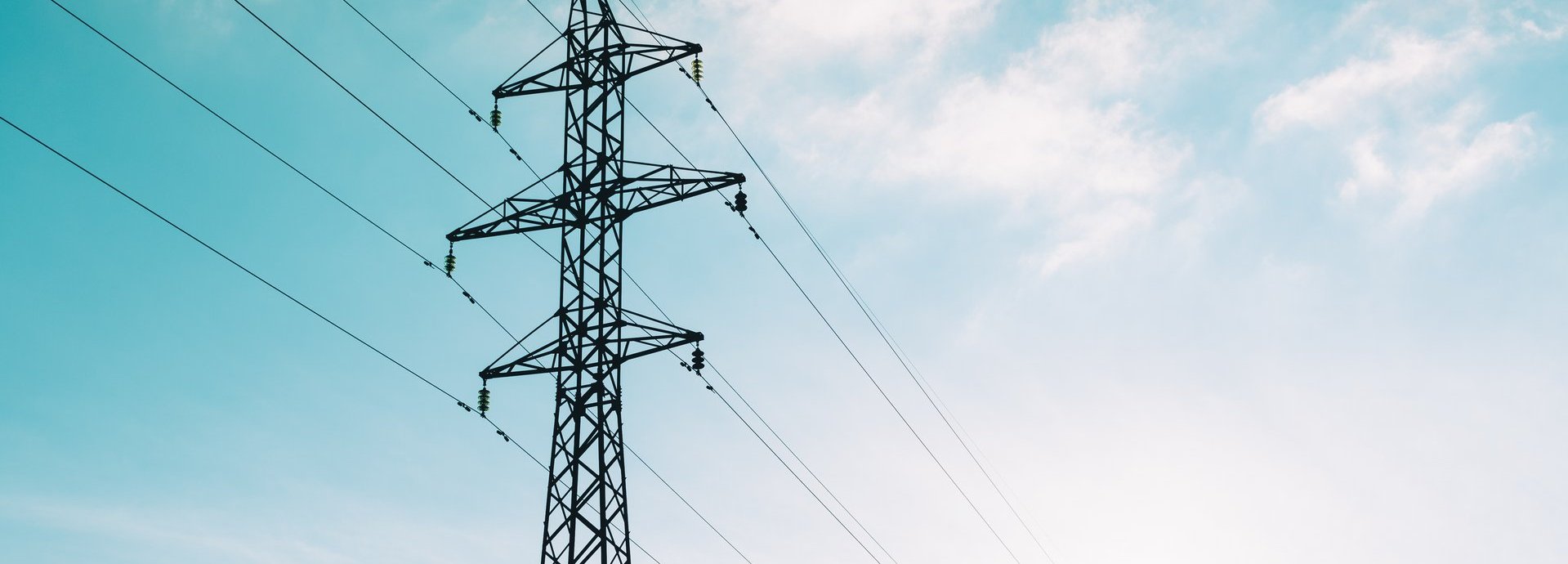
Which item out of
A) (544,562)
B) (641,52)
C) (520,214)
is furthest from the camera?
(641,52)

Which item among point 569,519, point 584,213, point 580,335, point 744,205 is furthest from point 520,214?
point 569,519

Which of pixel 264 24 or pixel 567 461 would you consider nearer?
pixel 264 24

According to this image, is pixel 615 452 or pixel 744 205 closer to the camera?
pixel 615 452

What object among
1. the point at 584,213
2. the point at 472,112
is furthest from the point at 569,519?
the point at 472,112

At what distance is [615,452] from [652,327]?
2341 millimetres

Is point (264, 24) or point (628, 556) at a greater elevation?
point (264, 24)

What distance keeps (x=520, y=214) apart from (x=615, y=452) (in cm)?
490

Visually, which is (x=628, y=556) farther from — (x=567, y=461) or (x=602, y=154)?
(x=602, y=154)

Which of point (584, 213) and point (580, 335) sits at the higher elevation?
point (584, 213)

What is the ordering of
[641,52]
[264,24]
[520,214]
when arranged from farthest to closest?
[641,52]
[520,214]
[264,24]

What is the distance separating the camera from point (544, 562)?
2191 centimetres

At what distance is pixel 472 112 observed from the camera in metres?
25.0

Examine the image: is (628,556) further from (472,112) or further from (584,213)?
(472,112)

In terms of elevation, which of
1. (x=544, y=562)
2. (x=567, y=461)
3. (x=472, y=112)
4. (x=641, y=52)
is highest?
(x=641, y=52)
